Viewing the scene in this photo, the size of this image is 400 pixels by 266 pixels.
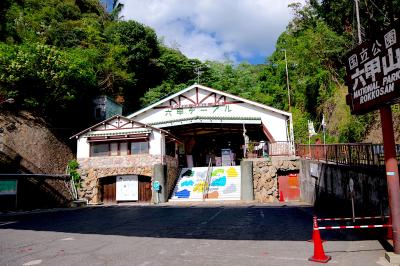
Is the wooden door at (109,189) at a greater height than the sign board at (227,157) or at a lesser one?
lesser

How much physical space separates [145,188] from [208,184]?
16.0 feet

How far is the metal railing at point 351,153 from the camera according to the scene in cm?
1157

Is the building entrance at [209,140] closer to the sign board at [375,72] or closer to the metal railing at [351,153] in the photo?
the metal railing at [351,153]

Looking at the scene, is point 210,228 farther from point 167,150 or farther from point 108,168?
point 167,150

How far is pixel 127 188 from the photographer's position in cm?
2434

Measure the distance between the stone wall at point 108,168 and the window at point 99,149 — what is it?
0.41m

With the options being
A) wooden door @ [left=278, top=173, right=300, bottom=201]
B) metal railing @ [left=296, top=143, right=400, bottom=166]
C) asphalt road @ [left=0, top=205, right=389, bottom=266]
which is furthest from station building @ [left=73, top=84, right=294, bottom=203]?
asphalt road @ [left=0, top=205, right=389, bottom=266]

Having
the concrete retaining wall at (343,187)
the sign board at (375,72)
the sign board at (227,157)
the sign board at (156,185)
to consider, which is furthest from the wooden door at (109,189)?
the sign board at (375,72)

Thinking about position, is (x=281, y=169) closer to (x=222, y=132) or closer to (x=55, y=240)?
(x=222, y=132)

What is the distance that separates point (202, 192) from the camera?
23125 mm

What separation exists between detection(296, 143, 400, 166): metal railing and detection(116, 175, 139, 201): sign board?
1315 cm

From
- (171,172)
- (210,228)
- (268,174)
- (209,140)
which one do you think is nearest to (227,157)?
(268,174)

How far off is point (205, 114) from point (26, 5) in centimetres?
2651

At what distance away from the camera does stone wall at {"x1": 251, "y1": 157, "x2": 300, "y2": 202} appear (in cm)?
2298
